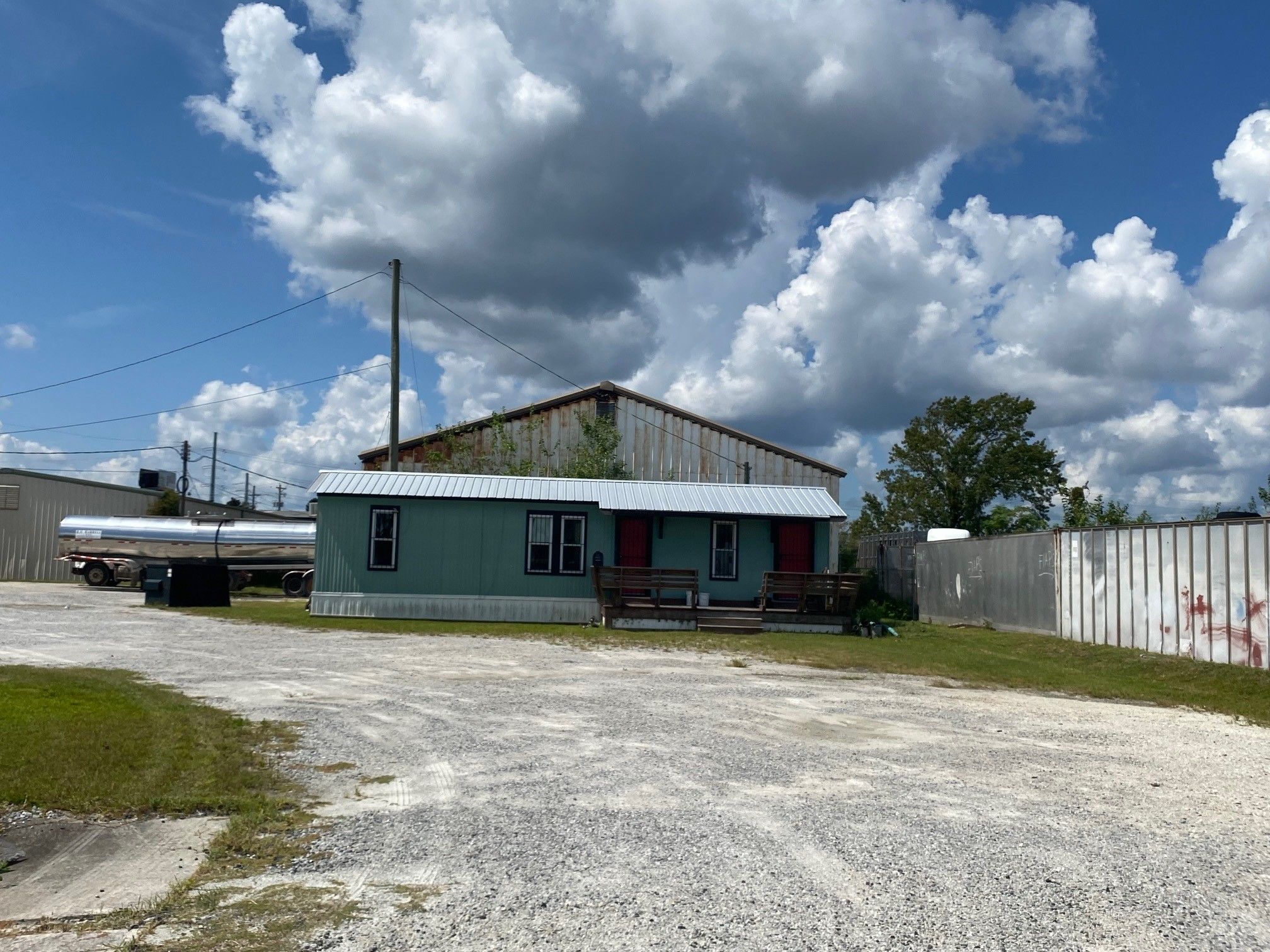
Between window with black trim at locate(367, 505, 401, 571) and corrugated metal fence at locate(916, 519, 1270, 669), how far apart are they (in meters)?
13.7

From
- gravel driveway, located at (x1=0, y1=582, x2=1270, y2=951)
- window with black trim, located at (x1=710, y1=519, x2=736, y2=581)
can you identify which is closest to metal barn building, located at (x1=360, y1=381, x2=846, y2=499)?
window with black trim, located at (x1=710, y1=519, x2=736, y2=581)

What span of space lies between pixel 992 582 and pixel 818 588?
169 inches

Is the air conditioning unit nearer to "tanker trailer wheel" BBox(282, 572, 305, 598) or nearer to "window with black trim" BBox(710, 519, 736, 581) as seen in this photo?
"tanker trailer wheel" BBox(282, 572, 305, 598)

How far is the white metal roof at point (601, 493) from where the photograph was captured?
76.7ft

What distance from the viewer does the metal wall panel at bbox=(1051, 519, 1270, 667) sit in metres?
14.7

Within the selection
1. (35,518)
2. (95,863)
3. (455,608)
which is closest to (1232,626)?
(95,863)

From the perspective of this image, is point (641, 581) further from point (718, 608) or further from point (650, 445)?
point (650, 445)

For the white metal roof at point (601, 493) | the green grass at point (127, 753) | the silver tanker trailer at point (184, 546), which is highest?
the white metal roof at point (601, 493)

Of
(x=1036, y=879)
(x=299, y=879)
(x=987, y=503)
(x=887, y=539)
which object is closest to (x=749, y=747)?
(x=1036, y=879)

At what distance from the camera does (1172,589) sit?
53.8 ft

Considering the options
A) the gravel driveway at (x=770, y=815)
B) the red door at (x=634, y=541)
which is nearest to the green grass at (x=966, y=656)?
the gravel driveway at (x=770, y=815)

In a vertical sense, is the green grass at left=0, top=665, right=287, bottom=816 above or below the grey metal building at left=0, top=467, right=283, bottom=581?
below

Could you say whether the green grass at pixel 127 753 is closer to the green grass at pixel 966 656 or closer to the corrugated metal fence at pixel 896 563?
the green grass at pixel 966 656

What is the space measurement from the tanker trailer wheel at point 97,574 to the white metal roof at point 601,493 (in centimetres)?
1421
